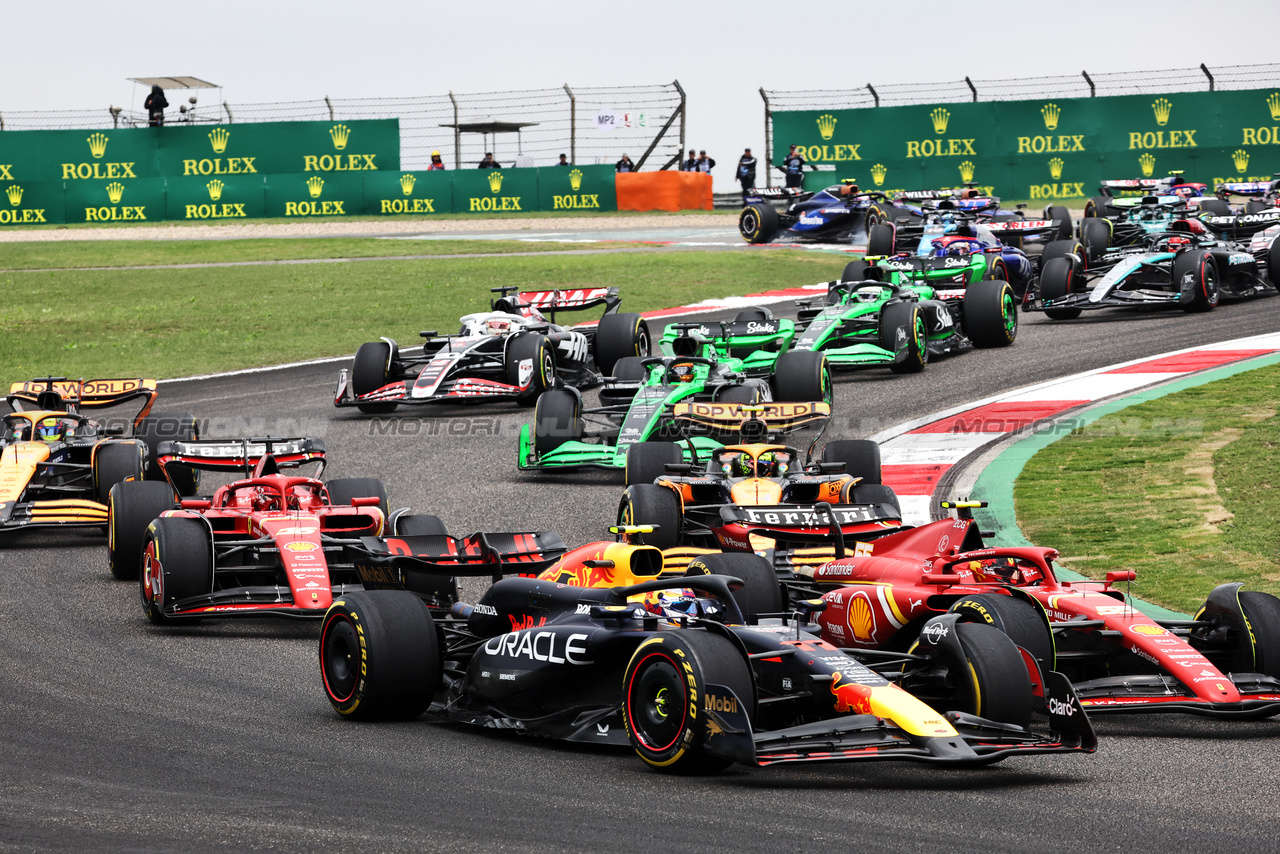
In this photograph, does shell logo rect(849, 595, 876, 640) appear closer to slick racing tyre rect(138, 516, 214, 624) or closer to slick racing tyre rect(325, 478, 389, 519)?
slick racing tyre rect(138, 516, 214, 624)

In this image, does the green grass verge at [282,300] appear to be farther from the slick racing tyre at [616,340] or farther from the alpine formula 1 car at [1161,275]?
the alpine formula 1 car at [1161,275]

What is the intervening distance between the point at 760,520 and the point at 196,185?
134ft

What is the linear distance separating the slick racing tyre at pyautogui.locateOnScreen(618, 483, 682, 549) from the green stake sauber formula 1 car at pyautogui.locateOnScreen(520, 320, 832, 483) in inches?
66.6

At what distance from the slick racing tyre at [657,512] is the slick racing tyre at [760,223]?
1094 inches

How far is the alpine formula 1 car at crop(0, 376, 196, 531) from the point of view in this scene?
15.0 meters

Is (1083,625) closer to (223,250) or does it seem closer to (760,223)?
(760,223)

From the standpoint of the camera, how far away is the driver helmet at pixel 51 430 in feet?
52.9

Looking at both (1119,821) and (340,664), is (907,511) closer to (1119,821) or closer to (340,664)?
(340,664)

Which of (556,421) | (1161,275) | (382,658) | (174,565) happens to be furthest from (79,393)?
(1161,275)

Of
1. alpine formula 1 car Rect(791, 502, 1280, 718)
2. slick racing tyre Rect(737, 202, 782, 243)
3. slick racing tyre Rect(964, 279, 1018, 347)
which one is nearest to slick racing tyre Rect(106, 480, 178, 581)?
alpine formula 1 car Rect(791, 502, 1280, 718)

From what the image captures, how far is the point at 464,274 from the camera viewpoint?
3681 centimetres

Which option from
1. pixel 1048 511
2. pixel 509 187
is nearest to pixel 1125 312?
pixel 1048 511

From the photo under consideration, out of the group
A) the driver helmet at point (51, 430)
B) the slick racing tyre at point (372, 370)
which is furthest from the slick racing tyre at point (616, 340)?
the driver helmet at point (51, 430)

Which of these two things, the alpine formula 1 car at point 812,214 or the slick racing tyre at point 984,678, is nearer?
the slick racing tyre at point 984,678
